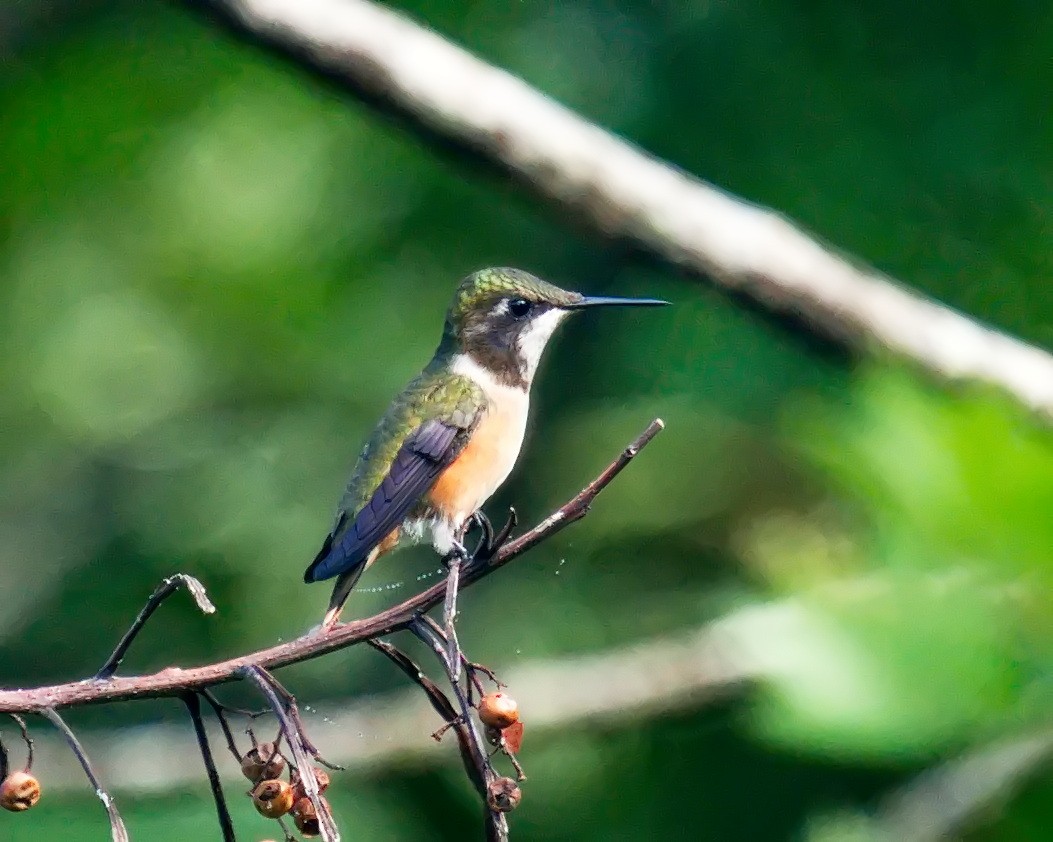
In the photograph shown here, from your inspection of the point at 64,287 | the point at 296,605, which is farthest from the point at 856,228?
the point at 64,287

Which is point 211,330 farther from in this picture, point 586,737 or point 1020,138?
point 1020,138

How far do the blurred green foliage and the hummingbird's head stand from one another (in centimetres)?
29

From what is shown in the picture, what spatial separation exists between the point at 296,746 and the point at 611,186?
1445 mm

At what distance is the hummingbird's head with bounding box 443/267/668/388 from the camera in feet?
9.59

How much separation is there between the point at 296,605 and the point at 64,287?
6.65 feet

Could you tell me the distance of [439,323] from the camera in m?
5.52

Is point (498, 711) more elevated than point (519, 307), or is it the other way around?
point (519, 307)

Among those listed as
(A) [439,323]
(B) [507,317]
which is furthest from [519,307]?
(A) [439,323]

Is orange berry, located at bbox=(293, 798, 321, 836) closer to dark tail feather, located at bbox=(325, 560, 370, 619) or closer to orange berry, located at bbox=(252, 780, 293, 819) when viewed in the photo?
orange berry, located at bbox=(252, 780, 293, 819)

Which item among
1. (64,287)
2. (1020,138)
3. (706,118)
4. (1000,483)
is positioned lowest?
(1000,483)

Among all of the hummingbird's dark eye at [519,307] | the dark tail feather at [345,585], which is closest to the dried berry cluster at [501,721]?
the dark tail feather at [345,585]

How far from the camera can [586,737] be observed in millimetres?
4195

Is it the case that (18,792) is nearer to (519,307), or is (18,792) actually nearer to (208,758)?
(208,758)

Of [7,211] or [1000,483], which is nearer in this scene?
[1000,483]
